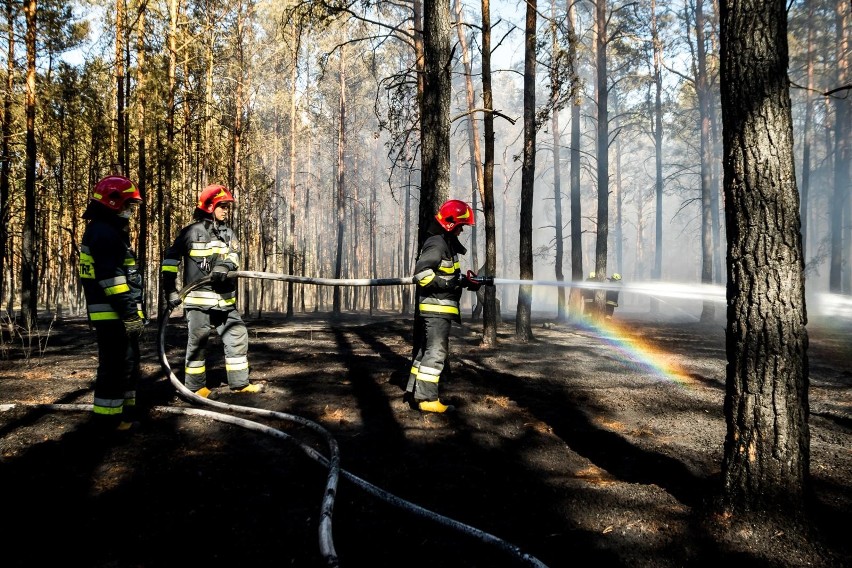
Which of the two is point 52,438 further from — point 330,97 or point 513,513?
point 330,97

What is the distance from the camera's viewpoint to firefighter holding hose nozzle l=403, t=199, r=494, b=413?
5.06m

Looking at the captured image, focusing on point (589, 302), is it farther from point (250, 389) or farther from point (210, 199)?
point (210, 199)

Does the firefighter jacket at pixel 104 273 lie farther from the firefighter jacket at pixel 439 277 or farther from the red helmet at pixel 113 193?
the firefighter jacket at pixel 439 277

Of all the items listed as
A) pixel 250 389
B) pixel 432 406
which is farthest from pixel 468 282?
pixel 250 389

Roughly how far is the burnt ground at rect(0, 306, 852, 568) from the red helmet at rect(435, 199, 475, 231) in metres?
2.05

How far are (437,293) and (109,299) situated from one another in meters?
3.05

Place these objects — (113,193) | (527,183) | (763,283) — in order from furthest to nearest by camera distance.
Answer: (527,183)
(113,193)
(763,283)

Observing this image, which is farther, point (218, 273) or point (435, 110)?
point (435, 110)

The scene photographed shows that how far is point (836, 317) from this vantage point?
57.5ft

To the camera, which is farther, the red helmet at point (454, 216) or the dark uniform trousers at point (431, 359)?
the red helmet at point (454, 216)

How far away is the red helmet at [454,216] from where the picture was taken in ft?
17.0

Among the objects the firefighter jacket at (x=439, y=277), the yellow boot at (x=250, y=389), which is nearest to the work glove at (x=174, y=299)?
the yellow boot at (x=250, y=389)

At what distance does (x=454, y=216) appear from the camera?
518 centimetres

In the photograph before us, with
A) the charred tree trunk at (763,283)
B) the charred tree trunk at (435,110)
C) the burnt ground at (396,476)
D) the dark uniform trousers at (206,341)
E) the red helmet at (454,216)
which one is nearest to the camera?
the burnt ground at (396,476)
